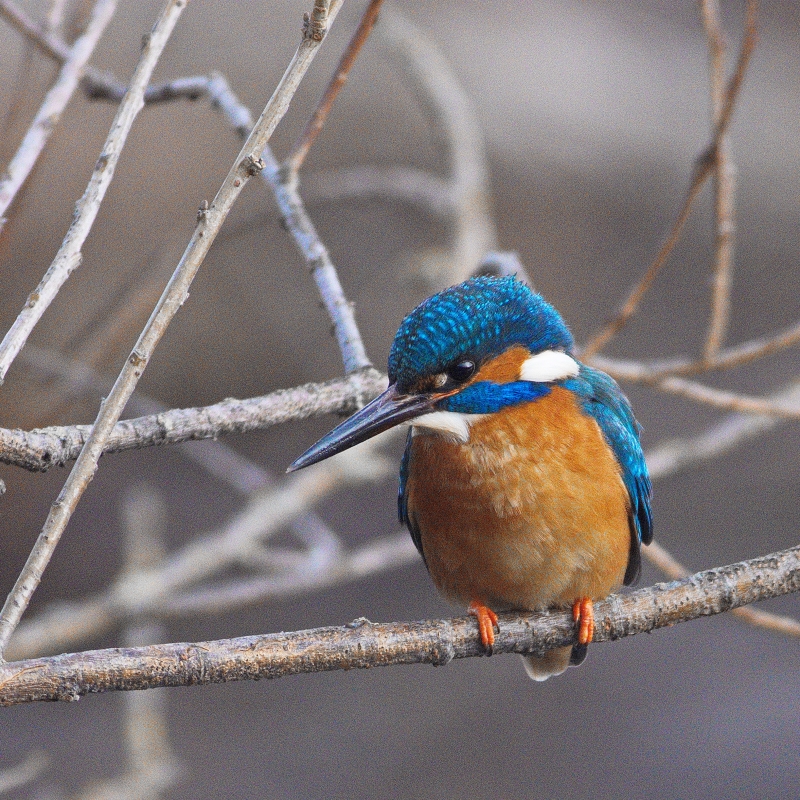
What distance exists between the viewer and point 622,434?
8.21 feet

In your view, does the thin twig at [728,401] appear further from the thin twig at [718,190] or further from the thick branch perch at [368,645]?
the thick branch perch at [368,645]

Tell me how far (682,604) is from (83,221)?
127cm

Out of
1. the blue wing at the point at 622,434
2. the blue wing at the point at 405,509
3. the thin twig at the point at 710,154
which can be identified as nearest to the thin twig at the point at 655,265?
the thin twig at the point at 710,154

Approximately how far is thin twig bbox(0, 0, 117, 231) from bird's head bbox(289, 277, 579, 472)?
707 mm

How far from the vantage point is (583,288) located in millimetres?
7523

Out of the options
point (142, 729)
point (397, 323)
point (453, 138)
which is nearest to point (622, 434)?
point (142, 729)

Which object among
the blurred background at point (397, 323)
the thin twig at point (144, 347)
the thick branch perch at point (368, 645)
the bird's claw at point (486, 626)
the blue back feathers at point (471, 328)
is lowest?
the blurred background at point (397, 323)

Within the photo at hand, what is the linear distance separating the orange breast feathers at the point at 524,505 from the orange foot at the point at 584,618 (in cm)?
2

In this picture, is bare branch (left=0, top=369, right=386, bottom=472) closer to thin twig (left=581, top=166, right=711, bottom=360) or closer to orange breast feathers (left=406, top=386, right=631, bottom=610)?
orange breast feathers (left=406, top=386, right=631, bottom=610)

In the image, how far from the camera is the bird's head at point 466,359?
6.86 feet

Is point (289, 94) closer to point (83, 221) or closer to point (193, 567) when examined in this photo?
point (83, 221)

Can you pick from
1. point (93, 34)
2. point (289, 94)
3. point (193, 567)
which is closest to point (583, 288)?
point (193, 567)

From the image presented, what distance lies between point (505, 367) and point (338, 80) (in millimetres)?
706

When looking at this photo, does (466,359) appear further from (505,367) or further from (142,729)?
(142,729)
